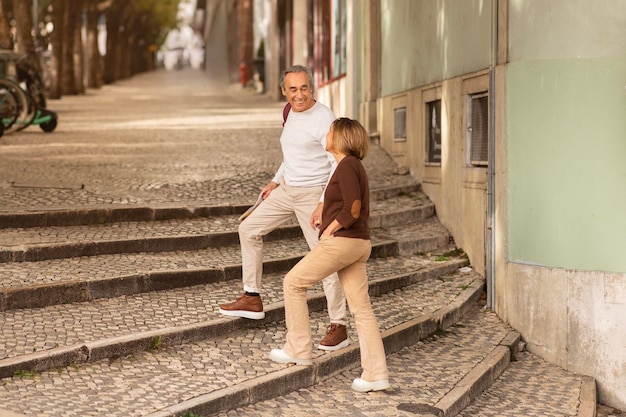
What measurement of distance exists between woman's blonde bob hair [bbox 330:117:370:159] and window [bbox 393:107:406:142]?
282 inches

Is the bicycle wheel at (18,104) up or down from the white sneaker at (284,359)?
up

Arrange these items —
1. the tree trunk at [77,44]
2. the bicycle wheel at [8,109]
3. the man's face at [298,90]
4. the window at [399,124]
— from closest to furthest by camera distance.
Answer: the man's face at [298,90]
the window at [399,124]
the bicycle wheel at [8,109]
the tree trunk at [77,44]

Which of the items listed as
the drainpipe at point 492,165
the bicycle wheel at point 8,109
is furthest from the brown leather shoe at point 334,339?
the bicycle wheel at point 8,109

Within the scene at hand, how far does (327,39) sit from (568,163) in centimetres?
1421

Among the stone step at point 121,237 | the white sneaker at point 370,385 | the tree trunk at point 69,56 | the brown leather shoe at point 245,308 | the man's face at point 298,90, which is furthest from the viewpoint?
the tree trunk at point 69,56

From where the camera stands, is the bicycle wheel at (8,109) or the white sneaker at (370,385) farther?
the bicycle wheel at (8,109)

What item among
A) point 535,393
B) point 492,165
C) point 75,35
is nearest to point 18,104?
point 492,165

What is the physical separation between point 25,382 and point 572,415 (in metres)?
3.53

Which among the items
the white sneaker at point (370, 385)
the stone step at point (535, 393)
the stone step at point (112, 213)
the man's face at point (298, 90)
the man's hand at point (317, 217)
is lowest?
the stone step at point (535, 393)

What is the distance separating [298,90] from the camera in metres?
6.73

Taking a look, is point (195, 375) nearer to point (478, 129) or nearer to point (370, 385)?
point (370, 385)

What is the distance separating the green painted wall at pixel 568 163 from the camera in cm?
805

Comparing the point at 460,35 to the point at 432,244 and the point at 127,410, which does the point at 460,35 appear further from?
the point at 127,410

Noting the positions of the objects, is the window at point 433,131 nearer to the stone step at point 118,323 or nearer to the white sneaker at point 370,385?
the stone step at point 118,323
